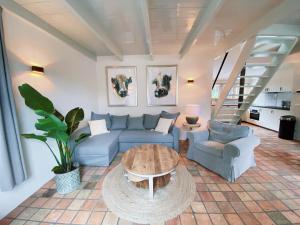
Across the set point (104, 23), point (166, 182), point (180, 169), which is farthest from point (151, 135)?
point (104, 23)

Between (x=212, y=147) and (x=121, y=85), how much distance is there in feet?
10.0

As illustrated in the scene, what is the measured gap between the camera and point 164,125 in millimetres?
3771

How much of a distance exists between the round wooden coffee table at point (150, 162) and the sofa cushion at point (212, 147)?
734mm

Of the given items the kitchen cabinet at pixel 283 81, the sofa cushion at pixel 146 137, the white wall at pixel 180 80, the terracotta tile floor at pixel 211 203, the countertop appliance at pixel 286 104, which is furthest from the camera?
the countertop appliance at pixel 286 104

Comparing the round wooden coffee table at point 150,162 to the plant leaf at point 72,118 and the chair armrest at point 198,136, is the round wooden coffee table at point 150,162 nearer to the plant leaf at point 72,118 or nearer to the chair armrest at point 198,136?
the chair armrest at point 198,136

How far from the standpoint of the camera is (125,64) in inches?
175

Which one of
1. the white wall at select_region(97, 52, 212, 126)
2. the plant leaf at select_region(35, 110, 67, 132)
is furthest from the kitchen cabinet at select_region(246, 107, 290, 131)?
the plant leaf at select_region(35, 110, 67, 132)

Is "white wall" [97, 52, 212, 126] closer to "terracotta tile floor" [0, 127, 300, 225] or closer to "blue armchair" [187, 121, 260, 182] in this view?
"blue armchair" [187, 121, 260, 182]

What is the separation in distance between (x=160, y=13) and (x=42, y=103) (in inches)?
81.6

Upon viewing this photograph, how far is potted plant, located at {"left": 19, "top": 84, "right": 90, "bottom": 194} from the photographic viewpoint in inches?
71.1

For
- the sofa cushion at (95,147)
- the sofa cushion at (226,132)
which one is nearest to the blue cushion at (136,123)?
the sofa cushion at (95,147)

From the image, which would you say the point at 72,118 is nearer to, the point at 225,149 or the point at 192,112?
the point at 225,149

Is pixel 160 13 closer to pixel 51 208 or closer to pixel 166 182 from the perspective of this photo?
pixel 166 182

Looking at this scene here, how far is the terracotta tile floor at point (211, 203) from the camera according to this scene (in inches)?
67.4
